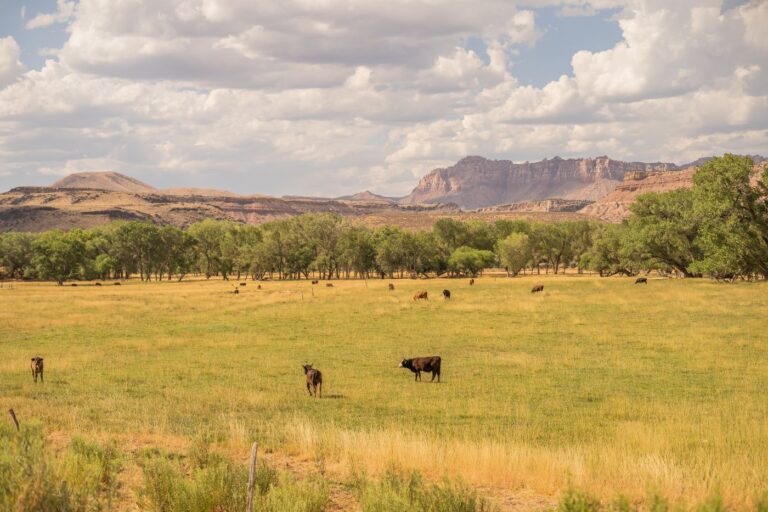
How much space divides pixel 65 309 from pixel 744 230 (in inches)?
2510

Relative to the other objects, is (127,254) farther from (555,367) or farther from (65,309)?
(555,367)

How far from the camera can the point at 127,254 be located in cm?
12862

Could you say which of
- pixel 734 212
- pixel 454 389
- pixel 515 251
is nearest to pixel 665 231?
pixel 734 212

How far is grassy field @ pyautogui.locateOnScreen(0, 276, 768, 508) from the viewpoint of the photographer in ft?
36.5

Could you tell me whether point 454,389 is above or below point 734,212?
below

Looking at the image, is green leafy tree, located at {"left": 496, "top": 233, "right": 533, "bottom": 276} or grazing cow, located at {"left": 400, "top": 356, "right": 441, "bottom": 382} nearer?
grazing cow, located at {"left": 400, "top": 356, "right": 441, "bottom": 382}

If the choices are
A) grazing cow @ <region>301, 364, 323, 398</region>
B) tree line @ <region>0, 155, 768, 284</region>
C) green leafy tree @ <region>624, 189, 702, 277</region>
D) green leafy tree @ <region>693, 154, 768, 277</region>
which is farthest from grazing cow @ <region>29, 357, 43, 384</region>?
tree line @ <region>0, 155, 768, 284</region>

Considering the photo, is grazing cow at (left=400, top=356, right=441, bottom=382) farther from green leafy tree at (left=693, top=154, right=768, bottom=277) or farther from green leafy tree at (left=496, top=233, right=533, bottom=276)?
green leafy tree at (left=496, top=233, right=533, bottom=276)

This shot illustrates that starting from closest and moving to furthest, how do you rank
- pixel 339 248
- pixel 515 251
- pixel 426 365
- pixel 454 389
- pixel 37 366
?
pixel 454 389 → pixel 37 366 → pixel 426 365 → pixel 515 251 → pixel 339 248

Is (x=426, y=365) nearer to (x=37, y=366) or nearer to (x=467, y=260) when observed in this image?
(x=37, y=366)

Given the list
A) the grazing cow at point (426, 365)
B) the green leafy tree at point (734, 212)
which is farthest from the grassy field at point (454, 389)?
the green leafy tree at point (734, 212)

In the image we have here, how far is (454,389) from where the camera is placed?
2189cm

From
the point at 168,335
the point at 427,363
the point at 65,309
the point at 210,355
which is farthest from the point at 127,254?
the point at 427,363

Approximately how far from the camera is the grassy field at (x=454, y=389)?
11.1m
